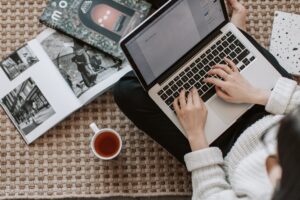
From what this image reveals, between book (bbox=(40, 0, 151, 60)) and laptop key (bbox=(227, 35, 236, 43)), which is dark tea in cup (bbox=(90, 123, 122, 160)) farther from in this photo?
laptop key (bbox=(227, 35, 236, 43))

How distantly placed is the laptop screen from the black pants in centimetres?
7

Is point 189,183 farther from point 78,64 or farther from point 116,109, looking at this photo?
point 78,64

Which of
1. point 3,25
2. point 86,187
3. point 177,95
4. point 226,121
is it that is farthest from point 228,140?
point 3,25

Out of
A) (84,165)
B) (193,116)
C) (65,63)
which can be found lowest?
(84,165)

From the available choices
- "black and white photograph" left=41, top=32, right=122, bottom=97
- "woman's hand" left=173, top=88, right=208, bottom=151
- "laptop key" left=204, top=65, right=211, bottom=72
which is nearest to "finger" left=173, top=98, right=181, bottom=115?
"woman's hand" left=173, top=88, right=208, bottom=151

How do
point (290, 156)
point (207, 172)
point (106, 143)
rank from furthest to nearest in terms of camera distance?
point (106, 143) < point (207, 172) < point (290, 156)

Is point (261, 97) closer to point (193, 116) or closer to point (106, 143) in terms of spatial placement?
point (193, 116)

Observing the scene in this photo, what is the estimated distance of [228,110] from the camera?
3.29 ft

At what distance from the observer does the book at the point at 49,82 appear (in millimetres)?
1129

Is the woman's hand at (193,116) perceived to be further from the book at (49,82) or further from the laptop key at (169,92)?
the book at (49,82)

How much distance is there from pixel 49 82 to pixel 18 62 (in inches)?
Answer: 3.7

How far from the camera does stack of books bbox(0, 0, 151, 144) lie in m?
1.13

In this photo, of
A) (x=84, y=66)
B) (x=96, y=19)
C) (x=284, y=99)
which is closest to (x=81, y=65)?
(x=84, y=66)

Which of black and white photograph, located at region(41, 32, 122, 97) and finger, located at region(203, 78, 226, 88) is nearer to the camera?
finger, located at region(203, 78, 226, 88)
